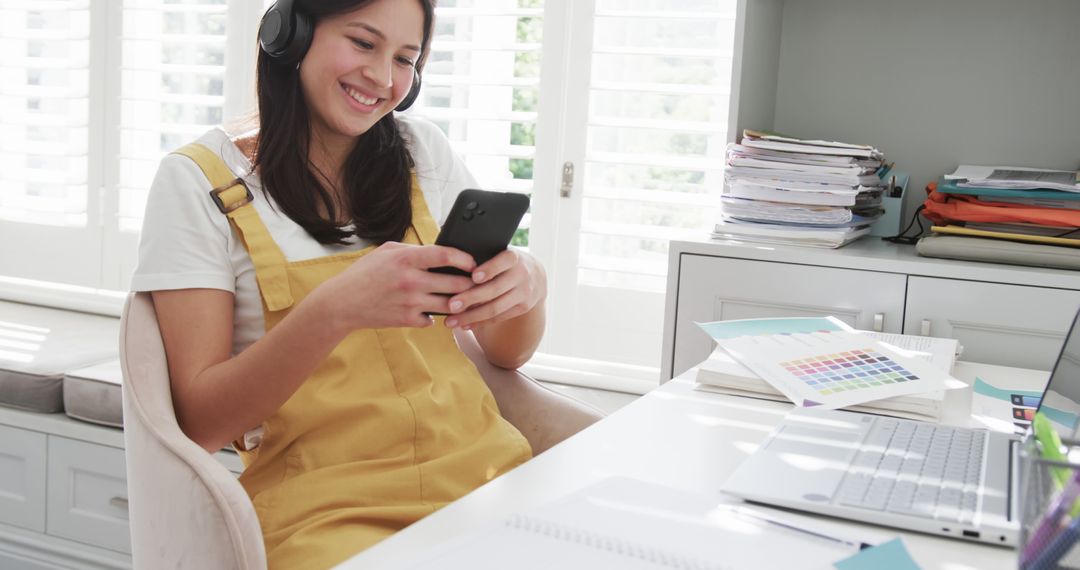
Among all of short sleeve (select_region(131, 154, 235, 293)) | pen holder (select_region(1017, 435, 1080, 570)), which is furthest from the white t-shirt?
pen holder (select_region(1017, 435, 1080, 570))

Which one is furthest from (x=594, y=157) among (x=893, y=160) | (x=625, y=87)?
(x=893, y=160)

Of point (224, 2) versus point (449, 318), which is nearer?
point (449, 318)

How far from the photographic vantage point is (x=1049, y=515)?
511 mm

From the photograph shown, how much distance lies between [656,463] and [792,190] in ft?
3.07

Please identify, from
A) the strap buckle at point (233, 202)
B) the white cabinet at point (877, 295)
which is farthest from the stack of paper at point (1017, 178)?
the strap buckle at point (233, 202)

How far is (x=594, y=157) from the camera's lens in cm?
239

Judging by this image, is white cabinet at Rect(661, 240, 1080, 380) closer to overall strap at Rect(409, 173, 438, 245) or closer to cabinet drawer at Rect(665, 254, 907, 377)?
cabinet drawer at Rect(665, 254, 907, 377)

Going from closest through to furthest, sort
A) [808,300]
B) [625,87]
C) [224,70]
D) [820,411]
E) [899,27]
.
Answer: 1. [820,411]
2. [808,300]
3. [899,27]
4. [625,87]
5. [224,70]

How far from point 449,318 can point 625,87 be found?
4.48ft

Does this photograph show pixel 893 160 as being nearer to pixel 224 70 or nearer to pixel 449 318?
pixel 449 318

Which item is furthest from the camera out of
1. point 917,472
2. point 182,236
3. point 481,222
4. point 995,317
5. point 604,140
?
point 604,140

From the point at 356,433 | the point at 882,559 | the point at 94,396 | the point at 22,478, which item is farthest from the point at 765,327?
the point at 22,478

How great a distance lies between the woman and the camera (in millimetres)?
1062

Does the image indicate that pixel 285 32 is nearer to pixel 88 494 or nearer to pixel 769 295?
pixel 769 295
